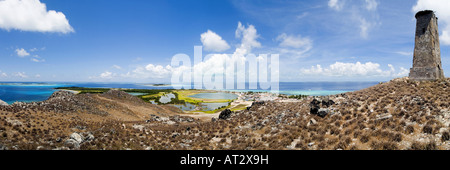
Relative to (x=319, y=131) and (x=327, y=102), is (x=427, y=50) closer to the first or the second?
(x=327, y=102)

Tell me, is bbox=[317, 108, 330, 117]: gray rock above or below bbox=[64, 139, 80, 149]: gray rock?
above

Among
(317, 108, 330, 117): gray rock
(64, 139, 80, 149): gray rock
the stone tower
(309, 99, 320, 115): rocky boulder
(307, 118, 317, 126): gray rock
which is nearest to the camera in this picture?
(64, 139, 80, 149): gray rock

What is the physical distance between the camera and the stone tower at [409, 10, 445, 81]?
20.8 meters

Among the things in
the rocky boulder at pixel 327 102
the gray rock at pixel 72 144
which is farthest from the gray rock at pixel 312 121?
the gray rock at pixel 72 144

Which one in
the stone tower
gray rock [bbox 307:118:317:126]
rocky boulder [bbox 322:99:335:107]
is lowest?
gray rock [bbox 307:118:317:126]

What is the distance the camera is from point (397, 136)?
11188mm

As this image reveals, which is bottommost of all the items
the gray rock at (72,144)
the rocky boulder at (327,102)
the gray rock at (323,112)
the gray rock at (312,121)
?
the gray rock at (72,144)

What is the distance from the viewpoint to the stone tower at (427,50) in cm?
2077

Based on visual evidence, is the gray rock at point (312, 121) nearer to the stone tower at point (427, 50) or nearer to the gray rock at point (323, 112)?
the gray rock at point (323, 112)

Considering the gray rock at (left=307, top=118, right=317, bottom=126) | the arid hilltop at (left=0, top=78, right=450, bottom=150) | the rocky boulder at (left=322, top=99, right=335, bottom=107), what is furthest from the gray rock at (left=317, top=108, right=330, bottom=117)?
the rocky boulder at (left=322, top=99, right=335, bottom=107)

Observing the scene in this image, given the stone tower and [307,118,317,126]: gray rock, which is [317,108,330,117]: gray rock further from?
the stone tower
